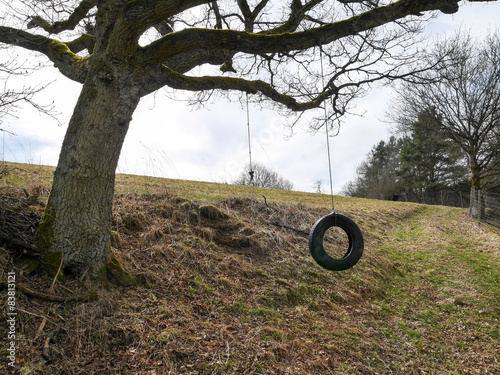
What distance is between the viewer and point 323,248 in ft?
13.0

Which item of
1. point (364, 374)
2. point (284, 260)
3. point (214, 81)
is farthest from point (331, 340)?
point (214, 81)

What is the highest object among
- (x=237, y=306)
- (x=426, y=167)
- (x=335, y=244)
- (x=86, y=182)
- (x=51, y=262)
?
(x=426, y=167)

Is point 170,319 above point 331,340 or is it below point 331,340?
above

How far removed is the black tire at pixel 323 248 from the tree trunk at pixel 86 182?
9.13 feet

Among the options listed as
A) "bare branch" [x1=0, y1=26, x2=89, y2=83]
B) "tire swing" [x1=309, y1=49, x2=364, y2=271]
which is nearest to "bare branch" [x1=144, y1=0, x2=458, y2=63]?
"tire swing" [x1=309, y1=49, x2=364, y2=271]

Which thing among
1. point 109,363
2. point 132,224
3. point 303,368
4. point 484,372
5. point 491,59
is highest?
point 491,59

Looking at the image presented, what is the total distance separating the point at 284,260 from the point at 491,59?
1656 centimetres

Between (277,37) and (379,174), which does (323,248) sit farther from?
(379,174)

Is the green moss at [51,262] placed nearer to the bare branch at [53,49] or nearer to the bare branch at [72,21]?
the bare branch at [53,49]

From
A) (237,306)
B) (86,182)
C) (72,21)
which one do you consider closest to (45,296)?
(86,182)

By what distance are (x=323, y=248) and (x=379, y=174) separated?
143 feet

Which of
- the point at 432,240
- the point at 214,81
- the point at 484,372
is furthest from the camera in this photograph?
the point at 432,240

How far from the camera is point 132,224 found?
17.4 ft

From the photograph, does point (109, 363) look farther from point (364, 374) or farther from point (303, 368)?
point (364, 374)
